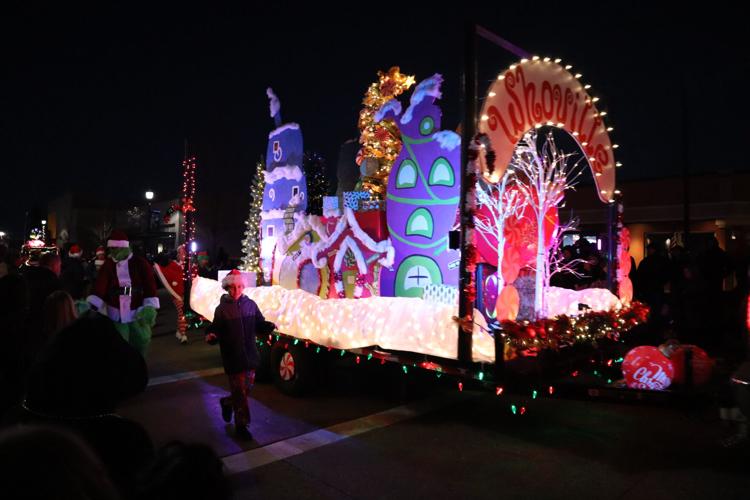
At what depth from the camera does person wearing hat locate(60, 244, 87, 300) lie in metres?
7.26

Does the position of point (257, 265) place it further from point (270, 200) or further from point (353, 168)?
point (353, 168)

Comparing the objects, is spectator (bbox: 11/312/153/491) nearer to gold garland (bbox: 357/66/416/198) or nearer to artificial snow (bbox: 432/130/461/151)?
artificial snow (bbox: 432/130/461/151)

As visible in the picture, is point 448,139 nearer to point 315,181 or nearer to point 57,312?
point 57,312

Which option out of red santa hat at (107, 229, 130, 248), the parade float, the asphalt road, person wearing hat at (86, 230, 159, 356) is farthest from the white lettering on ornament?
red santa hat at (107, 229, 130, 248)

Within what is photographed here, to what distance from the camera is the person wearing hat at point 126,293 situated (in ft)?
22.3

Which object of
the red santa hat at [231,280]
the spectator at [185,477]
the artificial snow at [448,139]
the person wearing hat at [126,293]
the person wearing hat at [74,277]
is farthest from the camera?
the artificial snow at [448,139]

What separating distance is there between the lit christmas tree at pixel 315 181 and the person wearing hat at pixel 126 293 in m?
8.35

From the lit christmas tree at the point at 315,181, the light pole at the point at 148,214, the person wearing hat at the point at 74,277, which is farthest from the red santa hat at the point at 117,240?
the light pole at the point at 148,214

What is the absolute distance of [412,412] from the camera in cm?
626

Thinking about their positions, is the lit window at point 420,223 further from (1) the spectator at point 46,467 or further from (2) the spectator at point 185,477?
(1) the spectator at point 46,467

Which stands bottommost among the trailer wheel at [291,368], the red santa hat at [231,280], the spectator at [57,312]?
the trailer wheel at [291,368]

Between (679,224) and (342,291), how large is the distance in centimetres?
1675

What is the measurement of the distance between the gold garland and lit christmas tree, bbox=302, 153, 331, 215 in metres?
5.23

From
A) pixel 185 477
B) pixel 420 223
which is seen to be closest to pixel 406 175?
pixel 420 223
